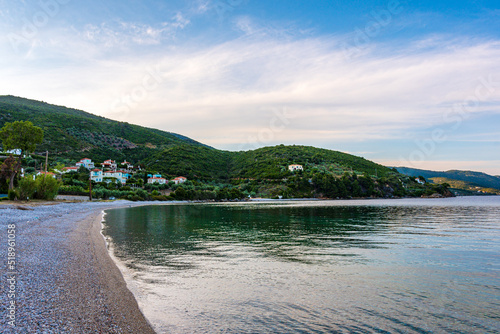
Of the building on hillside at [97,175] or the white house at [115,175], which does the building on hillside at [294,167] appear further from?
the building on hillside at [97,175]

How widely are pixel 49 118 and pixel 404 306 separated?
196400 mm

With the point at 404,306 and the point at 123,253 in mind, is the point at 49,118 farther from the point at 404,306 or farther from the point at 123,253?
the point at 404,306

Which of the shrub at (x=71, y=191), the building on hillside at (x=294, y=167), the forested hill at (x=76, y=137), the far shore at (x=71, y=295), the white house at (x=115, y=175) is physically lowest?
the far shore at (x=71, y=295)

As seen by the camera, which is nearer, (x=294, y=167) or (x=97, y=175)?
(x=97, y=175)

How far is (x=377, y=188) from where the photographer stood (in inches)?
5994

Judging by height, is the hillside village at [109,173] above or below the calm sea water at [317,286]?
above

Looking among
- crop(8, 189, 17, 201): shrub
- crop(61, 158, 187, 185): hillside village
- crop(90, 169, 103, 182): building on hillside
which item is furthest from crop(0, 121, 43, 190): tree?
crop(90, 169, 103, 182): building on hillside

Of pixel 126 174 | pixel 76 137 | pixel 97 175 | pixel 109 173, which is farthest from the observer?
pixel 76 137

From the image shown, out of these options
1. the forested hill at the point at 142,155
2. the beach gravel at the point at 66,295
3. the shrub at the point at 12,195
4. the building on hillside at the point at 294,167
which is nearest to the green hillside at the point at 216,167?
the forested hill at the point at 142,155

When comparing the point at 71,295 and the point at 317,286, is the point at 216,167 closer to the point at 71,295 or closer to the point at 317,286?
the point at 317,286

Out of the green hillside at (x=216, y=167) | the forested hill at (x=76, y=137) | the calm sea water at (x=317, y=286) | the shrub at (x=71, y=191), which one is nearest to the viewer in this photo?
the calm sea water at (x=317, y=286)

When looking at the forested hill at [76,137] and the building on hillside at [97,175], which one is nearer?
the building on hillside at [97,175]

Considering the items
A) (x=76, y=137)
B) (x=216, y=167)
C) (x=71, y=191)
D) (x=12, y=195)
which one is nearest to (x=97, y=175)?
(x=71, y=191)

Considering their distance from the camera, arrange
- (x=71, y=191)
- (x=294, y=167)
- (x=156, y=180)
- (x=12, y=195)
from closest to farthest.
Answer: (x=12, y=195), (x=71, y=191), (x=156, y=180), (x=294, y=167)
